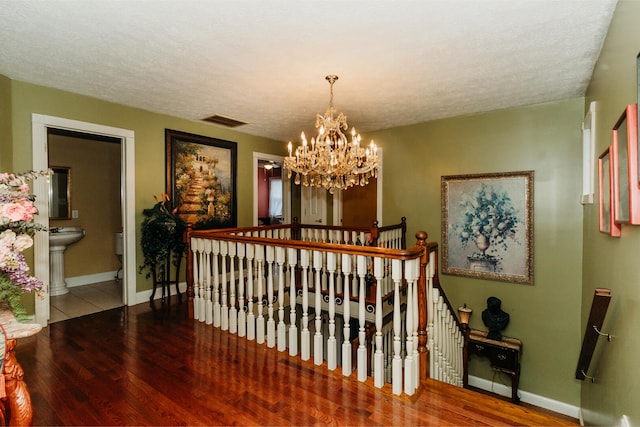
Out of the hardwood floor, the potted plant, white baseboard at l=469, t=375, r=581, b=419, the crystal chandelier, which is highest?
the crystal chandelier

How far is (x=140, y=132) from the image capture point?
13.8ft

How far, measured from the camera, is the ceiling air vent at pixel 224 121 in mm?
4598

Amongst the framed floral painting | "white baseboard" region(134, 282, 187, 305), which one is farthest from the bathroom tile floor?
the framed floral painting

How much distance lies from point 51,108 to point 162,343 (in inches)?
110

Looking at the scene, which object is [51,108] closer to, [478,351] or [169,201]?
[169,201]

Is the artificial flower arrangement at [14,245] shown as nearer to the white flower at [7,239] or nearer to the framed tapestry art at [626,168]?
the white flower at [7,239]

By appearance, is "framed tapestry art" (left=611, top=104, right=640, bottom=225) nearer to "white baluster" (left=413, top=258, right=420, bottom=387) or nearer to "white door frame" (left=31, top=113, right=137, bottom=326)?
"white baluster" (left=413, top=258, right=420, bottom=387)

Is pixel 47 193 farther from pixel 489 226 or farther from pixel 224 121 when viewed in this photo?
pixel 489 226

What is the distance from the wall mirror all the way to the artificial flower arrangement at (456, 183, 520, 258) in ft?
20.2

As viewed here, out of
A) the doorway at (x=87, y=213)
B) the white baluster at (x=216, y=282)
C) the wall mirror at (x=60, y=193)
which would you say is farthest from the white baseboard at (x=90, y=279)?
the white baluster at (x=216, y=282)

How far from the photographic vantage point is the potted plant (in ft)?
13.3

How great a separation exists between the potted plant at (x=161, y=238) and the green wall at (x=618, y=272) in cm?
424

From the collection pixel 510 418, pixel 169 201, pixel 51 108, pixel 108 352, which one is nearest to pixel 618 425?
pixel 510 418

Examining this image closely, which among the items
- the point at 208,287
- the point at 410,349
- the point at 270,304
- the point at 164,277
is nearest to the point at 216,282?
the point at 208,287
